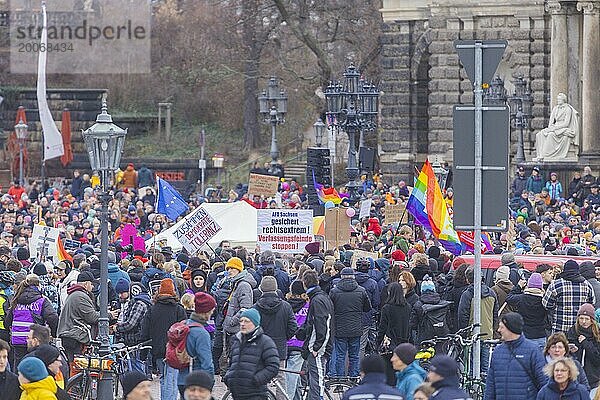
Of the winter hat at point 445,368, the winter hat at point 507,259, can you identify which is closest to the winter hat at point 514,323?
the winter hat at point 445,368

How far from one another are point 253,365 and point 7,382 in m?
2.35

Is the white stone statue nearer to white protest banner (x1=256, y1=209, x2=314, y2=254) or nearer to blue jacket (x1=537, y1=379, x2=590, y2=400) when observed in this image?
white protest banner (x1=256, y1=209, x2=314, y2=254)

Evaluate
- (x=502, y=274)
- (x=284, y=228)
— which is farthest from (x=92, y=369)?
(x=284, y=228)

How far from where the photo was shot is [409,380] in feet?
46.7

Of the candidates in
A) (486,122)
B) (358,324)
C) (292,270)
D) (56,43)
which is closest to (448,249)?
(292,270)

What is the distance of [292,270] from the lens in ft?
80.3

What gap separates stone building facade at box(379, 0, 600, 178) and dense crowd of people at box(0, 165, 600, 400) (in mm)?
21720

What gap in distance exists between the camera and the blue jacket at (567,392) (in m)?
14.1

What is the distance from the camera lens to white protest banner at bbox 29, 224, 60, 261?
26.9 meters

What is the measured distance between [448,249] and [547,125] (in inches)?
920

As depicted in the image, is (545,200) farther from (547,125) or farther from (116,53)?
(116,53)

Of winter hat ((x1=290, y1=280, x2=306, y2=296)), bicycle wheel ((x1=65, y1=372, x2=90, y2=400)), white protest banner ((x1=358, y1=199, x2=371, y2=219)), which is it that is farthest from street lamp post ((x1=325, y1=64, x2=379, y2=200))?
bicycle wheel ((x1=65, y1=372, x2=90, y2=400))

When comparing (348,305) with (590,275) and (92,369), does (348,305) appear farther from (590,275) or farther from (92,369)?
(92,369)

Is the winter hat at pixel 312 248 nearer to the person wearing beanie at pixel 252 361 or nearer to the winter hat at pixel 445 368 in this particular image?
the person wearing beanie at pixel 252 361
